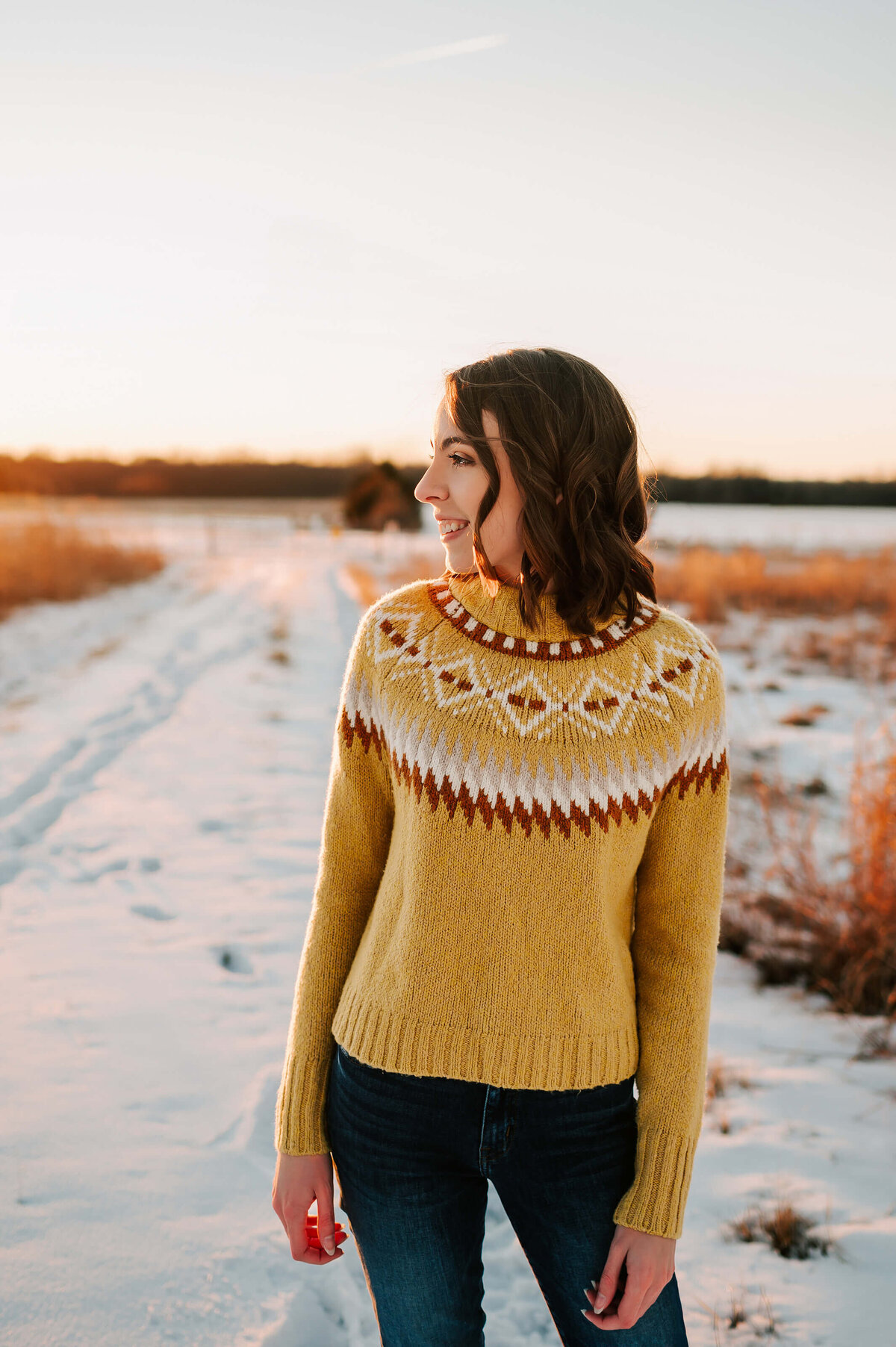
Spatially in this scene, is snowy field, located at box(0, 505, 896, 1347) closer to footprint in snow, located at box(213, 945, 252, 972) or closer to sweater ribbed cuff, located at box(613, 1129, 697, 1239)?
footprint in snow, located at box(213, 945, 252, 972)

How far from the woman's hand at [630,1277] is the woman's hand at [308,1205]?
34 cm

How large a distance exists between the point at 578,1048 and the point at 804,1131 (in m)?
1.68

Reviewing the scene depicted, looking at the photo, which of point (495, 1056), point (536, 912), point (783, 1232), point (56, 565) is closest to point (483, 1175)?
point (495, 1056)

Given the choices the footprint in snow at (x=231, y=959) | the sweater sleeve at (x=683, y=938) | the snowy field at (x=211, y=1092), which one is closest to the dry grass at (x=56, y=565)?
the snowy field at (x=211, y=1092)

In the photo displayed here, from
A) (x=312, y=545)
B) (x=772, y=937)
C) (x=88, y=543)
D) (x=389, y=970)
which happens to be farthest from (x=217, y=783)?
(x=312, y=545)

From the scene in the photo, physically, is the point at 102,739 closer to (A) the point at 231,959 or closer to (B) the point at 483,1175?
(A) the point at 231,959

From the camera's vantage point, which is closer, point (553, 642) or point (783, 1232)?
point (553, 642)

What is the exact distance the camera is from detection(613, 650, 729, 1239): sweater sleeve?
105 cm

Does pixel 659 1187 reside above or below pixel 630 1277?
above

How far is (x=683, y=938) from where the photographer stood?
3.55ft

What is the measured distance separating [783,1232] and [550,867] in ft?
4.94

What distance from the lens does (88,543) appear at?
45.3 feet

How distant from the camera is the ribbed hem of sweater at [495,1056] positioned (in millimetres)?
1028

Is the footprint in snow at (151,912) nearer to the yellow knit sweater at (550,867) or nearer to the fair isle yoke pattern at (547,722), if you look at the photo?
the yellow knit sweater at (550,867)
